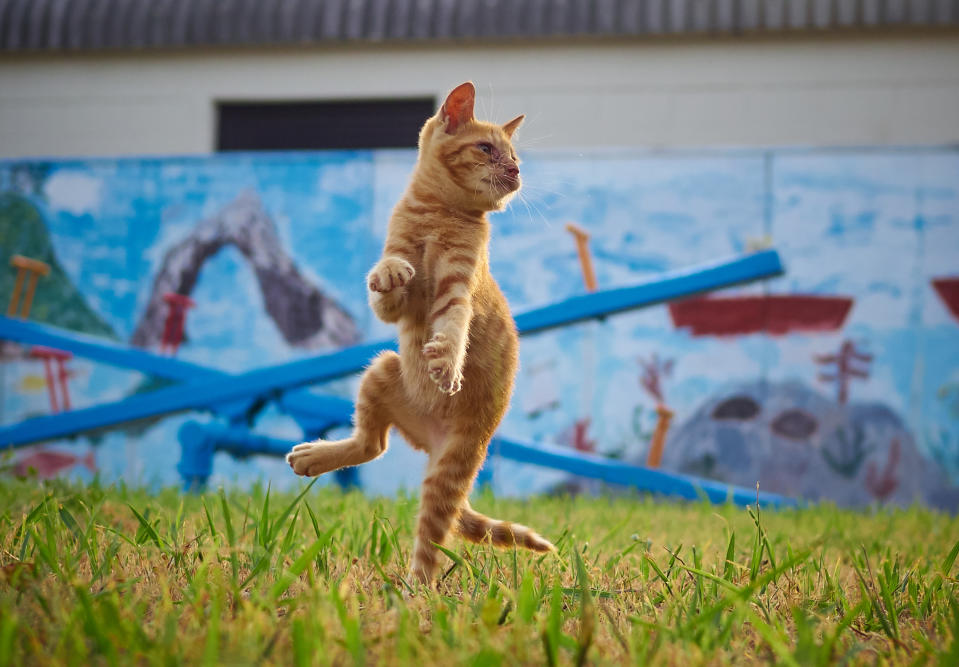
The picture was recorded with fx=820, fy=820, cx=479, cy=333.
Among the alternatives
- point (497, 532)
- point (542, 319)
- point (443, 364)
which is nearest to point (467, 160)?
point (443, 364)

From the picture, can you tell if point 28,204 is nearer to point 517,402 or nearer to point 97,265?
point 97,265

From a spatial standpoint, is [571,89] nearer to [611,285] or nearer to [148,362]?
[611,285]

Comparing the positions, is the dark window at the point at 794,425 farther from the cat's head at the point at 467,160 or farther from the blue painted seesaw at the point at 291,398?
the cat's head at the point at 467,160

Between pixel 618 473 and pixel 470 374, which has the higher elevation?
pixel 470 374

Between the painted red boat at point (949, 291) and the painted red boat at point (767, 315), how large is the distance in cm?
54

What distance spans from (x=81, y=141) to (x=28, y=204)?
2.61ft

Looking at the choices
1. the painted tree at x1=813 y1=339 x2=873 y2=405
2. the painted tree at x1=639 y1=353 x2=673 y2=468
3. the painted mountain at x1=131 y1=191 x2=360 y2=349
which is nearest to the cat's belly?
the painted tree at x1=639 y1=353 x2=673 y2=468

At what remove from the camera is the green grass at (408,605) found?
1.04 metres

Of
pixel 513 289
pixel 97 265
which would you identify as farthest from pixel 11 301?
pixel 513 289

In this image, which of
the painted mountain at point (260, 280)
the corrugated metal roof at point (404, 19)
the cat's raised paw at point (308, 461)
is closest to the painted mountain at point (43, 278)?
the painted mountain at point (260, 280)

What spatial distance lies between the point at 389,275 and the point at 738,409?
4188 millimetres

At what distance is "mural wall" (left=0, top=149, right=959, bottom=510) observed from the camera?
16.7ft

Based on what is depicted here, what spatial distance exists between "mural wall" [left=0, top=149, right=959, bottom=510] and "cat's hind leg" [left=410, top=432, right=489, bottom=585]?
332 cm

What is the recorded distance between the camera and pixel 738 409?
5125 mm
